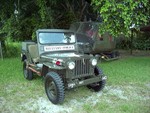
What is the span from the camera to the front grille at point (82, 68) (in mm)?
5215

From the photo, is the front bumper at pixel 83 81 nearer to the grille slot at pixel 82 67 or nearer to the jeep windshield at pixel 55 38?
the grille slot at pixel 82 67

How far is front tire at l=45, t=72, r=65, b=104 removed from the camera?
15.9 ft

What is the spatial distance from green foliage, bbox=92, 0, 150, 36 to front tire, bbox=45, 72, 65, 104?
3219 mm

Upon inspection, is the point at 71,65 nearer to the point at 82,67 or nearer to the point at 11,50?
the point at 82,67

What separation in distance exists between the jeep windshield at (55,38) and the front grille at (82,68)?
1223 mm

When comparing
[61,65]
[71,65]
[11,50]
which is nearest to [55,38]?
[61,65]

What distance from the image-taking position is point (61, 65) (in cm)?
509

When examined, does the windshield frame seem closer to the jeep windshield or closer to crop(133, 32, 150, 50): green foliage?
the jeep windshield

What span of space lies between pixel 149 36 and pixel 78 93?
1181 cm

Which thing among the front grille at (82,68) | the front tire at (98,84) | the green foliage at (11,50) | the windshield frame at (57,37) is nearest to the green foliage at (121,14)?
the windshield frame at (57,37)

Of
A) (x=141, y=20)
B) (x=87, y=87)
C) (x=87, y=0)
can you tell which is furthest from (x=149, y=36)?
(x=87, y=87)

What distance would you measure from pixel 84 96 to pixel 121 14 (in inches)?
125

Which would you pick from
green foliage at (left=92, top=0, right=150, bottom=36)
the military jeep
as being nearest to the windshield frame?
the military jeep

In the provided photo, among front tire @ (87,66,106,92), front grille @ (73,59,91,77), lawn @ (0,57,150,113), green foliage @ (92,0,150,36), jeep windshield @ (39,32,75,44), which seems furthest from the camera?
green foliage @ (92,0,150,36)
